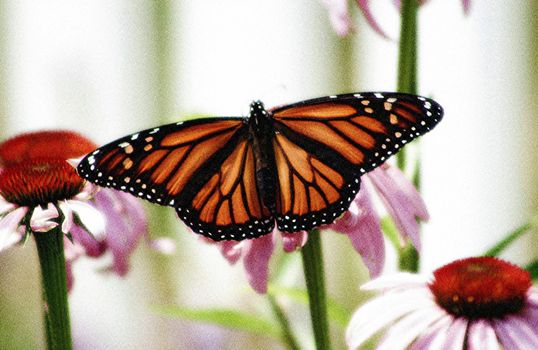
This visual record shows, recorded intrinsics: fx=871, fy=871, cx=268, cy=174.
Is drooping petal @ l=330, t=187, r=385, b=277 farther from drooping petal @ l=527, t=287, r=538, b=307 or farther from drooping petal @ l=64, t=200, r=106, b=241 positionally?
drooping petal @ l=64, t=200, r=106, b=241

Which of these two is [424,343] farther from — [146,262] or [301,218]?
[146,262]

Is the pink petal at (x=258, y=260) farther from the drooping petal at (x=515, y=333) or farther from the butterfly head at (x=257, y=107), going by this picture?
the drooping petal at (x=515, y=333)

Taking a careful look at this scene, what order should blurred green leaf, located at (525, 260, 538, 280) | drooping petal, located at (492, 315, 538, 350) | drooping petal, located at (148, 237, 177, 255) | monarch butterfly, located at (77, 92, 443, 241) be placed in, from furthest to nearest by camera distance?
drooping petal, located at (148, 237, 177, 255) → blurred green leaf, located at (525, 260, 538, 280) → monarch butterfly, located at (77, 92, 443, 241) → drooping petal, located at (492, 315, 538, 350)

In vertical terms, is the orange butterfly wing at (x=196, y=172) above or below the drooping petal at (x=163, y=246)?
above

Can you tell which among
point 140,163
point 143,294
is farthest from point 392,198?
point 143,294

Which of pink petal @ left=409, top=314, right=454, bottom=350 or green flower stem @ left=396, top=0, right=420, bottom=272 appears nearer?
pink petal @ left=409, top=314, right=454, bottom=350

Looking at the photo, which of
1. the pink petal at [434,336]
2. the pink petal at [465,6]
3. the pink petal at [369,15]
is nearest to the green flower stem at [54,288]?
the pink petal at [434,336]

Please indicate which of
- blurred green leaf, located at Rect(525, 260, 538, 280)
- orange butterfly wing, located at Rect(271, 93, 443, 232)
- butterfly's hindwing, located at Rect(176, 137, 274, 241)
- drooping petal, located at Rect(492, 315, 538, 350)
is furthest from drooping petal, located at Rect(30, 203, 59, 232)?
blurred green leaf, located at Rect(525, 260, 538, 280)
